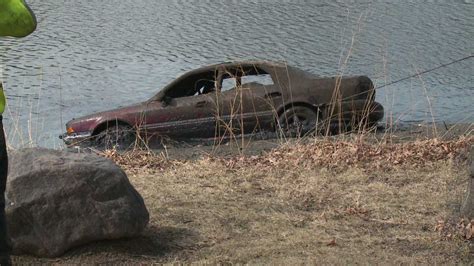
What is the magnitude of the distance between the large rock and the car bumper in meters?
7.23

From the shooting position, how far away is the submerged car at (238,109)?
41.3 feet

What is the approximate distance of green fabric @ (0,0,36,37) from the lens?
3961mm

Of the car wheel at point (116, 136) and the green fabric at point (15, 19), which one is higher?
the green fabric at point (15, 19)

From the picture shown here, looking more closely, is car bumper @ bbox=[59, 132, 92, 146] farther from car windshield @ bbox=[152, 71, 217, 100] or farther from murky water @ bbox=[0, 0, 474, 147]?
car windshield @ bbox=[152, 71, 217, 100]

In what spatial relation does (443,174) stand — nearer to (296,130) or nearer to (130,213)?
(130,213)

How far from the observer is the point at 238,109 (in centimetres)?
1276

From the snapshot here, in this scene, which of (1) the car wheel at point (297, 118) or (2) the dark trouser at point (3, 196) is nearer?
(2) the dark trouser at point (3, 196)

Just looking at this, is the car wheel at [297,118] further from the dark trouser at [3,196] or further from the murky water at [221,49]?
the dark trouser at [3,196]

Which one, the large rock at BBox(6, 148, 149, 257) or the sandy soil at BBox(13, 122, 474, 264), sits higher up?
the large rock at BBox(6, 148, 149, 257)

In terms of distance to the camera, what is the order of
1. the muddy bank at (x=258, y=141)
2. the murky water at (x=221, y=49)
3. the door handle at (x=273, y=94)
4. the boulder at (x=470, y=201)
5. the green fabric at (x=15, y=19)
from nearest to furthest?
the green fabric at (x=15, y=19) → the boulder at (x=470, y=201) → the muddy bank at (x=258, y=141) → the door handle at (x=273, y=94) → the murky water at (x=221, y=49)

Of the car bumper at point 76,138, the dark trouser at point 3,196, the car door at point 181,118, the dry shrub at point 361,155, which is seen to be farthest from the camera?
the car door at point 181,118

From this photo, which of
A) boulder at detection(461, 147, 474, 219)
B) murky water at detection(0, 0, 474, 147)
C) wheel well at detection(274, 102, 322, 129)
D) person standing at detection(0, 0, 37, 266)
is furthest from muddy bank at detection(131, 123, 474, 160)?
person standing at detection(0, 0, 37, 266)

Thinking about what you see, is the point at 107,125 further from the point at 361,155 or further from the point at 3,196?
the point at 3,196

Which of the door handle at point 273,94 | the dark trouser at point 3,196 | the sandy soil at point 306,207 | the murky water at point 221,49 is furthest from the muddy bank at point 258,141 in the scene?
the dark trouser at point 3,196
